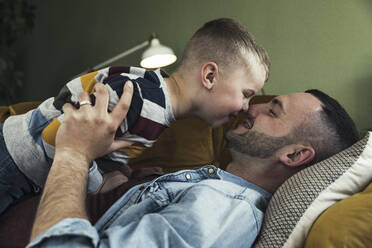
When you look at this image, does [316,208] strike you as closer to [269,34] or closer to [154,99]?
[154,99]

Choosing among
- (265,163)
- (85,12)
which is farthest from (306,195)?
(85,12)

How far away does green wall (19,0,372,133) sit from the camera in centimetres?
190

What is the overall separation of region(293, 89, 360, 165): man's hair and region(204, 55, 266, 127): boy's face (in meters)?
0.23

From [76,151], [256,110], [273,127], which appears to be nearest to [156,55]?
[256,110]

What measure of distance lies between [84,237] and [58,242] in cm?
5

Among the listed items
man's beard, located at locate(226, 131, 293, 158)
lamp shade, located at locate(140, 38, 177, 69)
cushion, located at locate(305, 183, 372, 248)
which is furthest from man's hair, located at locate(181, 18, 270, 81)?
lamp shade, located at locate(140, 38, 177, 69)

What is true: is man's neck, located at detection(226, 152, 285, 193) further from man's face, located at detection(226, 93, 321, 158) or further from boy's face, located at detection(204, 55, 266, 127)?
boy's face, located at detection(204, 55, 266, 127)

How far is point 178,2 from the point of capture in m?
2.65

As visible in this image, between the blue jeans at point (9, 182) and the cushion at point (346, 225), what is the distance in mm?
899

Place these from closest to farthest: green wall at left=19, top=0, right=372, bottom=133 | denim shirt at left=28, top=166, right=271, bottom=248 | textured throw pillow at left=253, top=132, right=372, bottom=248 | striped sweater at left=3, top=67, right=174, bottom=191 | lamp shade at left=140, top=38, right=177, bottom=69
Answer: denim shirt at left=28, top=166, right=271, bottom=248
textured throw pillow at left=253, top=132, right=372, bottom=248
striped sweater at left=3, top=67, right=174, bottom=191
green wall at left=19, top=0, right=372, bottom=133
lamp shade at left=140, top=38, right=177, bottom=69

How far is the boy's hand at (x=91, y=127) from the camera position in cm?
89

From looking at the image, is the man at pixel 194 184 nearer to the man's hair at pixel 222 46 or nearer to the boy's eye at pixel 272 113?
the boy's eye at pixel 272 113

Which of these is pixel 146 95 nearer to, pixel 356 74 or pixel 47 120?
pixel 47 120

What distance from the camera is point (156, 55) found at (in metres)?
2.11
